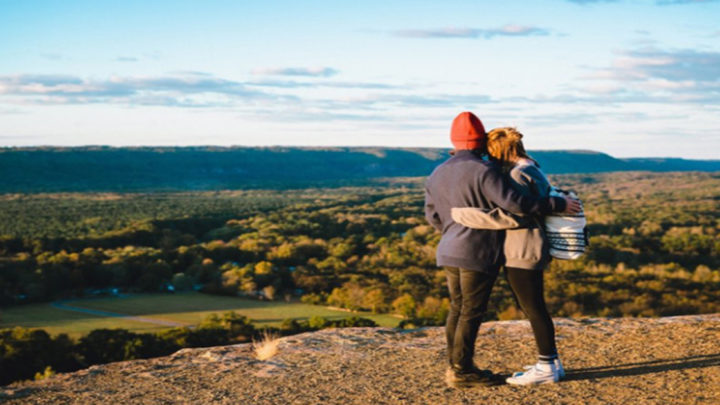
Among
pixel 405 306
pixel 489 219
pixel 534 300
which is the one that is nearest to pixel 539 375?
pixel 534 300

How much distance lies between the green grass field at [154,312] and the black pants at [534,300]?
10574 mm

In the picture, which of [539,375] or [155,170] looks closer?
[539,375]

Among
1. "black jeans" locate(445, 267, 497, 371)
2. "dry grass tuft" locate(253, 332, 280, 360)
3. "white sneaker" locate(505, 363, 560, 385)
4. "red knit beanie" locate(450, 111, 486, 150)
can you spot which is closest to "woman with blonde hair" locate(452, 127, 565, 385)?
"red knit beanie" locate(450, 111, 486, 150)

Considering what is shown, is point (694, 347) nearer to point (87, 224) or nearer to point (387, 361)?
point (387, 361)

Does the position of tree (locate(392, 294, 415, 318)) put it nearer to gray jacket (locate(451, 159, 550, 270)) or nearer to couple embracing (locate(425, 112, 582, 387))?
couple embracing (locate(425, 112, 582, 387))

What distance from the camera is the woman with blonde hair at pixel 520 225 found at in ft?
15.5

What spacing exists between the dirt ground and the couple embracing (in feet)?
2.02

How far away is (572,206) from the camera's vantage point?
475 cm

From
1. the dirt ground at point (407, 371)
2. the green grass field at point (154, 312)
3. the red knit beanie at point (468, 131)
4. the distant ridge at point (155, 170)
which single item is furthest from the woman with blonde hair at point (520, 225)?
the distant ridge at point (155, 170)

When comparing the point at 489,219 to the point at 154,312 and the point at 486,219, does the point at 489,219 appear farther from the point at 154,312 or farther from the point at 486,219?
the point at 154,312

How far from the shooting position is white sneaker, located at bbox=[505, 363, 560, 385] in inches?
205

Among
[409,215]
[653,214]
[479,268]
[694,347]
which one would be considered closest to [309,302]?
[694,347]

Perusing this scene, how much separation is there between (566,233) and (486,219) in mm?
560

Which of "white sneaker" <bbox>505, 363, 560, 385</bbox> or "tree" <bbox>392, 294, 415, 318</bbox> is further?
"tree" <bbox>392, 294, 415, 318</bbox>
